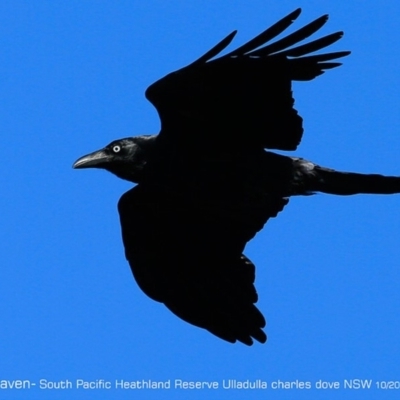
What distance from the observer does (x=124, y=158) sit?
1237 cm

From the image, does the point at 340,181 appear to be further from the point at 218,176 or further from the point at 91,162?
the point at 91,162

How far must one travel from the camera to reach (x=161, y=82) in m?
11.7

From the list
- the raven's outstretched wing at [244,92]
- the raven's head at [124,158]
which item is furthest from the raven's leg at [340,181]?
the raven's head at [124,158]

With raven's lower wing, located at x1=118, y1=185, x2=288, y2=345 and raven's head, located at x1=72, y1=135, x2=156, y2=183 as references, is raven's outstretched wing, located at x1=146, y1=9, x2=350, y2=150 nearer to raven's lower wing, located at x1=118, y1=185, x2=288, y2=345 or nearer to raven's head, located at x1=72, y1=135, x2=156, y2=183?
raven's head, located at x1=72, y1=135, x2=156, y2=183

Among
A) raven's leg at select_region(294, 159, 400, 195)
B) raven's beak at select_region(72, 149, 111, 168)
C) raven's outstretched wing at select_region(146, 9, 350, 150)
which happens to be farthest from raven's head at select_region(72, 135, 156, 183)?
raven's leg at select_region(294, 159, 400, 195)

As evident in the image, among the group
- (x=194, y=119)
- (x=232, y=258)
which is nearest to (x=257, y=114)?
(x=194, y=119)

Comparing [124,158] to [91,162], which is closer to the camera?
[124,158]

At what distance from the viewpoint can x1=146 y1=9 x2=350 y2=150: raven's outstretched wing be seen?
11570mm

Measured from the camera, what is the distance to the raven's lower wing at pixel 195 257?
12.8 m

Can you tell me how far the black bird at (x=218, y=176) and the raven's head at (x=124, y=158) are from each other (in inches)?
0.4

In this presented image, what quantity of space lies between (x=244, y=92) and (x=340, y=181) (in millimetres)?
1149

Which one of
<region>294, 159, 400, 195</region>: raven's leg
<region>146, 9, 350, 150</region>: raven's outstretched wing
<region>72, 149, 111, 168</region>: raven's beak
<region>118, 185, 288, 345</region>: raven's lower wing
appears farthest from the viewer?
<region>118, 185, 288, 345</region>: raven's lower wing

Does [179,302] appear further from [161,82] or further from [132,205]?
[161,82]

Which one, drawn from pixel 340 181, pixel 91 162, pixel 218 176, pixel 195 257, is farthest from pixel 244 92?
pixel 195 257
